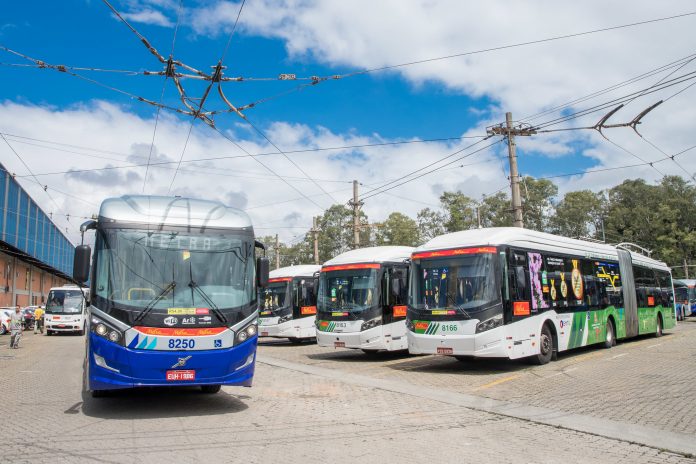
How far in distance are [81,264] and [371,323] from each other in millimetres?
9894

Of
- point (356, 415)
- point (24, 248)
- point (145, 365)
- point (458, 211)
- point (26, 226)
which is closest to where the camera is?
point (145, 365)

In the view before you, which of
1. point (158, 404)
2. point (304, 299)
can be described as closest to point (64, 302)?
point (304, 299)

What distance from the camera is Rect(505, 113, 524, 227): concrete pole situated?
21.0 m

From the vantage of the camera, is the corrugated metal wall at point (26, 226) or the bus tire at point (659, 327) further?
the corrugated metal wall at point (26, 226)

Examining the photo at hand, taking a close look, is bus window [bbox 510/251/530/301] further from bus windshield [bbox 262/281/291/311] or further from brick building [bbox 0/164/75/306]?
brick building [bbox 0/164/75/306]

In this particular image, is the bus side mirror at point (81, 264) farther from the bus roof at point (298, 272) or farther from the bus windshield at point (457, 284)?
the bus roof at point (298, 272)

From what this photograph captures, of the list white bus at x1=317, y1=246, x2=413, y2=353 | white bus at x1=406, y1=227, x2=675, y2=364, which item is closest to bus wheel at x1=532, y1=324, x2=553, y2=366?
white bus at x1=406, y1=227, x2=675, y2=364

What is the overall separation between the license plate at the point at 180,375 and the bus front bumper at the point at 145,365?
0.03 m

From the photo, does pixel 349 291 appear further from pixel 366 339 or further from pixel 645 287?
pixel 645 287

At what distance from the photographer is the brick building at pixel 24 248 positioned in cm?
4116

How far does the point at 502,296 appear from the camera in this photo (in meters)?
12.7

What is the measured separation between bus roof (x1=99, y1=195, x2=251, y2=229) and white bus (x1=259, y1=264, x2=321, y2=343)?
46.4 feet

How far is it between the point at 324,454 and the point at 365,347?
10337 mm

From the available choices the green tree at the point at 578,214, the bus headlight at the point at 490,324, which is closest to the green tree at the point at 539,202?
the green tree at the point at 578,214
